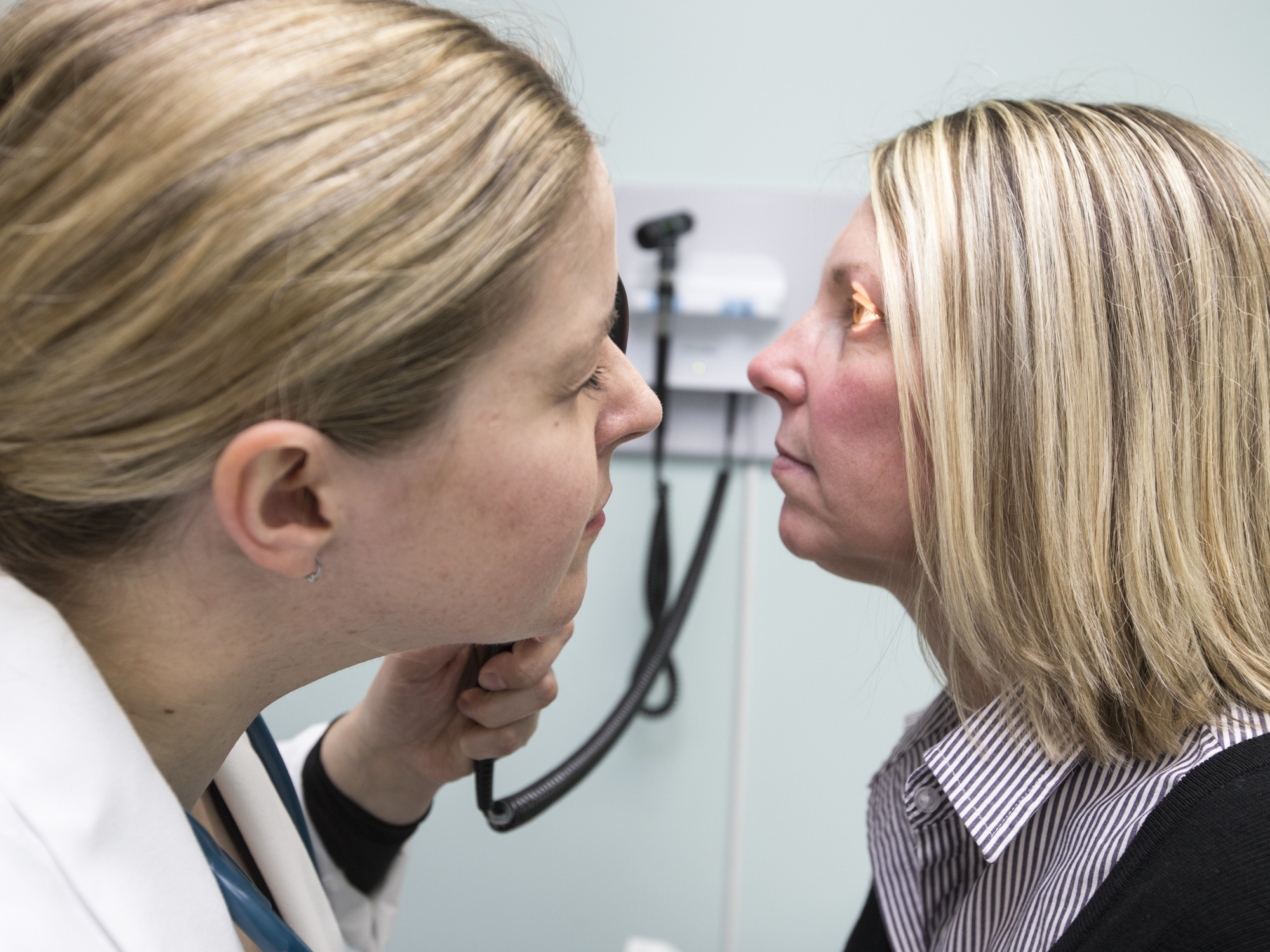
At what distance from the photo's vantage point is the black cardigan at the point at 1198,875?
0.56 meters

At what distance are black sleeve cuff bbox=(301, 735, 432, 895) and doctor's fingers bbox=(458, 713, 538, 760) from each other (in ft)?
0.46

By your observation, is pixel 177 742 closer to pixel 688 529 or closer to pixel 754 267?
pixel 688 529

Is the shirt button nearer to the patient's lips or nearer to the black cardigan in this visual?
the black cardigan

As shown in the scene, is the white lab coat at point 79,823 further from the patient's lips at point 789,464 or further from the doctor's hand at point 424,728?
the patient's lips at point 789,464

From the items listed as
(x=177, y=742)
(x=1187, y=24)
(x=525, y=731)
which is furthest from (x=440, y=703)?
(x=1187, y=24)

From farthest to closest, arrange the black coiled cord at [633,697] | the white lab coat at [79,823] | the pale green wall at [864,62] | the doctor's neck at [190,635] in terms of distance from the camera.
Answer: the pale green wall at [864,62], the black coiled cord at [633,697], the doctor's neck at [190,635], the white lab coat at [79,823]

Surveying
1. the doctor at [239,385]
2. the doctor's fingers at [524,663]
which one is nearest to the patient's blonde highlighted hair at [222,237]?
the doctor at [239,385]

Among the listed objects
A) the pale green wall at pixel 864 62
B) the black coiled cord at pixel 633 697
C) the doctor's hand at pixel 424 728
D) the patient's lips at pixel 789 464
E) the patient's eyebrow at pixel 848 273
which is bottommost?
the black coiled cord at pixel 633 697

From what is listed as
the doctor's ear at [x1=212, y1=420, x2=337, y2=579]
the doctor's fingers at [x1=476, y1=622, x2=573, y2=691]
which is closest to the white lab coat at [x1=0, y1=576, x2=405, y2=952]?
the doctor's ear at [x1=212, y1=420, x2=337, y2=579]

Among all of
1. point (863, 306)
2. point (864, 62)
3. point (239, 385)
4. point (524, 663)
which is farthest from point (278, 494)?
point (864, 62)

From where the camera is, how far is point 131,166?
1.57 feet

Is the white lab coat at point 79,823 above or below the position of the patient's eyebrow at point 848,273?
below

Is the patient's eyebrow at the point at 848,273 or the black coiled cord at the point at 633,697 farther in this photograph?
the black coiled cord at the point at 633,697

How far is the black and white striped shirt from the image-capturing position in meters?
0.66
